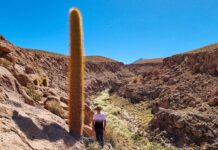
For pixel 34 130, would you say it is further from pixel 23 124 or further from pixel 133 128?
pixel 133 128

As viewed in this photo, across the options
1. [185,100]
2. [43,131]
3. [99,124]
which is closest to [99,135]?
[99,124]

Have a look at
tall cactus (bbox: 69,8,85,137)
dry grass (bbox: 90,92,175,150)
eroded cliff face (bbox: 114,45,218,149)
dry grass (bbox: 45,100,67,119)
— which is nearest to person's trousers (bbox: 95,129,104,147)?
tall cactus (bbox: 69,8,85,137)

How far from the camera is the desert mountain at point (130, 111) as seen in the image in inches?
323

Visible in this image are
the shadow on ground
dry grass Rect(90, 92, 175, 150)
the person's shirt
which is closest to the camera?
the shadow on ground

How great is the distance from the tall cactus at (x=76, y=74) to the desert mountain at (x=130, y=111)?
17.2 inches

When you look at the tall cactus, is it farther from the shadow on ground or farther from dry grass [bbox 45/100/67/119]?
dry grass [bbox 45/100/67/119]

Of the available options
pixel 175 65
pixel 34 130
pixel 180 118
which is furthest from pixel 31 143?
pixel 175 65

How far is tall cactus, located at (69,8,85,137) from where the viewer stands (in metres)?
9.29

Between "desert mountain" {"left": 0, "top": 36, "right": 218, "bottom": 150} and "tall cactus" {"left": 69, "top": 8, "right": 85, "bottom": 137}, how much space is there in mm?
436

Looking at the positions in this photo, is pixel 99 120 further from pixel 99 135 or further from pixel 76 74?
pixel 76 74

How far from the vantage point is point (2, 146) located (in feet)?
21.4

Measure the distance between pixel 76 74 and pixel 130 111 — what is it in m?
17.0

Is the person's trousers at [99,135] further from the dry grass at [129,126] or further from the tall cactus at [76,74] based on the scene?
the dry grass at [129,126]

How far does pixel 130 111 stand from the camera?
2584 centimetres
